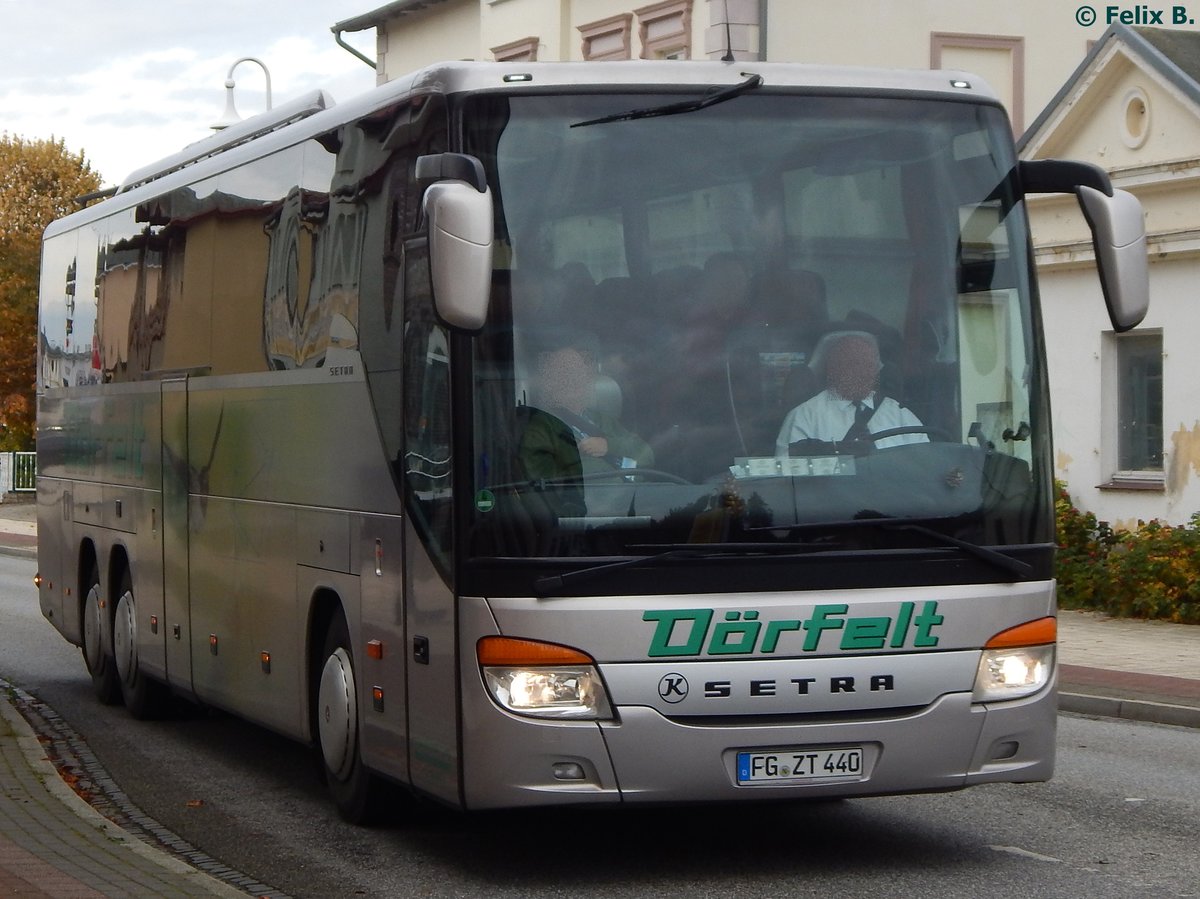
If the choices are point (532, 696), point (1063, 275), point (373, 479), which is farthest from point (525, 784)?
point (1063, 275)

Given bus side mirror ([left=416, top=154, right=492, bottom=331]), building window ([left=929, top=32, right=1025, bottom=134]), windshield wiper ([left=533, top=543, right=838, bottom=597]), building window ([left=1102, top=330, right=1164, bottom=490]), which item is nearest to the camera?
bus side mirror ([left=416, top=154, right=492, bottom=331])

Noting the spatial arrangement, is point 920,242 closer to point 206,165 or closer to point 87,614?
point 206,165

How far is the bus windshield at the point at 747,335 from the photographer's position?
7.46 m

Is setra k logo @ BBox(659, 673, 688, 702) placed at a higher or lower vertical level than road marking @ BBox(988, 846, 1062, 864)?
higher

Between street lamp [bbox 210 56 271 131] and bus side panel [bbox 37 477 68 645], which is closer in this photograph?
bus side panel [bbox 37 477 68 645]

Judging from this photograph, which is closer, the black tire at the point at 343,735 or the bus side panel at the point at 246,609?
the black tire at the point at 343,735

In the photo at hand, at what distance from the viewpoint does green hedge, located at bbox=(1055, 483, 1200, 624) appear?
65.2ft

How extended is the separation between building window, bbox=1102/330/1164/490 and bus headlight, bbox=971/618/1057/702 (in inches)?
560

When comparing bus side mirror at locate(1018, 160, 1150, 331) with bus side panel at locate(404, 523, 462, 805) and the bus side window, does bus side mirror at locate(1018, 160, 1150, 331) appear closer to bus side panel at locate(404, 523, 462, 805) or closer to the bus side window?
the bus side window

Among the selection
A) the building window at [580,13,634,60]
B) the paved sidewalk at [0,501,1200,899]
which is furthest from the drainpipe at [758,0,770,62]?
the paved sidewalk at [0,501,1200,899]

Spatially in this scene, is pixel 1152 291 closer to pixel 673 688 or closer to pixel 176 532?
pixel 176 532

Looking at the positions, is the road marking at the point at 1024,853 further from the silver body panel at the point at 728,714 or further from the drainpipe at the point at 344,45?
the drainpipe at the point at 344,45

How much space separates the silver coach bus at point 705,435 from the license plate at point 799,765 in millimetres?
10

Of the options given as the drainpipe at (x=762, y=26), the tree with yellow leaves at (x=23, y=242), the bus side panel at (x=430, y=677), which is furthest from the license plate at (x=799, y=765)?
the tree with yellow leaves at (x=23, y=242)
